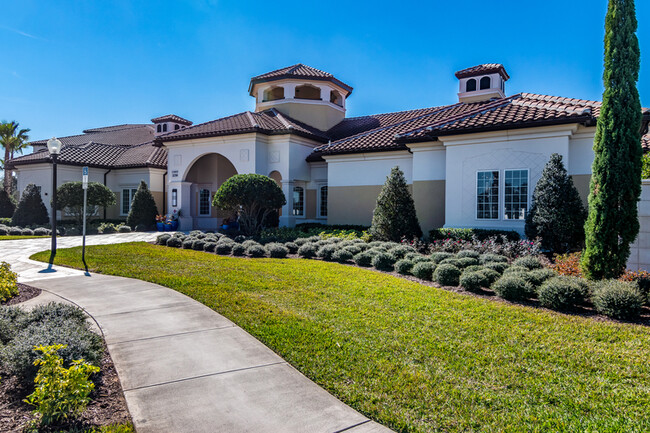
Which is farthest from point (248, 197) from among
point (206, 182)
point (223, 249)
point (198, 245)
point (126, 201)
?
point (126, 201)

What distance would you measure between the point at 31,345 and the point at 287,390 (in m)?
2.59

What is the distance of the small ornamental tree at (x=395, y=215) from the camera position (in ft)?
47.8

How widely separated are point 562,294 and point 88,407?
6907 mm

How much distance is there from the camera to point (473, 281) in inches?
327

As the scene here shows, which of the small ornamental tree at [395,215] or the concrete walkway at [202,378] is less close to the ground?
the small ornamental tree at [395,215]

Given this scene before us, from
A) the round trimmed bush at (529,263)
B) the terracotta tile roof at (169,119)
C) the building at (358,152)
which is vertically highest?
the terracotta tile roof at (169,119)

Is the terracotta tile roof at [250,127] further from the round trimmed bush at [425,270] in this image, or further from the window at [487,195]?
the round trimmed bush at [425,270]

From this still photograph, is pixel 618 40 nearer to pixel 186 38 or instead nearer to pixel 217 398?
pixel 217 398

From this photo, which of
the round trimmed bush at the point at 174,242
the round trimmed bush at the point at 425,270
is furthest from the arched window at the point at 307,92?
the round trimmed bush at the point at 425,270

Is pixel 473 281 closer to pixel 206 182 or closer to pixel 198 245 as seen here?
pixel 198 245

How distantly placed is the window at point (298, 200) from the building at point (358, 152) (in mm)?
55

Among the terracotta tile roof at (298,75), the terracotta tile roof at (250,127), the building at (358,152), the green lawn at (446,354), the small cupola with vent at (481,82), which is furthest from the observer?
the terracotta tile roof at (298,75)

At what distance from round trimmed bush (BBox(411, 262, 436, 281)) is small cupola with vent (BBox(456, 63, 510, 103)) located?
658 inches

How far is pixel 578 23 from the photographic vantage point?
13953 millimetres
